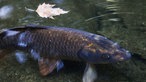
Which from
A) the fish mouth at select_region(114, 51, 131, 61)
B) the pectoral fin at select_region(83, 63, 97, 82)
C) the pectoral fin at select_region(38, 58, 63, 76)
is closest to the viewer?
the fish mouth at select_region(114, 51, 131, 61)

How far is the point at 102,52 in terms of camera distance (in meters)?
2.68

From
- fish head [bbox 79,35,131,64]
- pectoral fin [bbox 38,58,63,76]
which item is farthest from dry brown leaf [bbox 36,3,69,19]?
fish head [bbox 79,35,131,64]

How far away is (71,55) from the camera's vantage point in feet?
9.18

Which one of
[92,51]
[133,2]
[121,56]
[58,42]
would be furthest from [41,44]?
[133,2]

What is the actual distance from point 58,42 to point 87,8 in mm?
1367

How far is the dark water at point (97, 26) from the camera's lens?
2.85 meters

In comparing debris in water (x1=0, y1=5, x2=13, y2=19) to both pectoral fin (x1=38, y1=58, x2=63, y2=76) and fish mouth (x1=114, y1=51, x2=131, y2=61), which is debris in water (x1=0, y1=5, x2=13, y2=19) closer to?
pectoral fin (x1=38, y1=58, x2=63, y2=76)

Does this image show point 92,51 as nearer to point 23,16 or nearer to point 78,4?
point 23,16

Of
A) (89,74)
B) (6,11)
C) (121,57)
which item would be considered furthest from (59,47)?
(6,11)

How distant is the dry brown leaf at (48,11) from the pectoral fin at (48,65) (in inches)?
→ 40.1

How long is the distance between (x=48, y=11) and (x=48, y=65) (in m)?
1.25

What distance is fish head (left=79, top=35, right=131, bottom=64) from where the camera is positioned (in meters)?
2.65

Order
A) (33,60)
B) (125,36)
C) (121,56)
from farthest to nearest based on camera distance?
(125,36), (33,60), (121,56)

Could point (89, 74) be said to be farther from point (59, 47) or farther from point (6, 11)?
point (6, 11)
